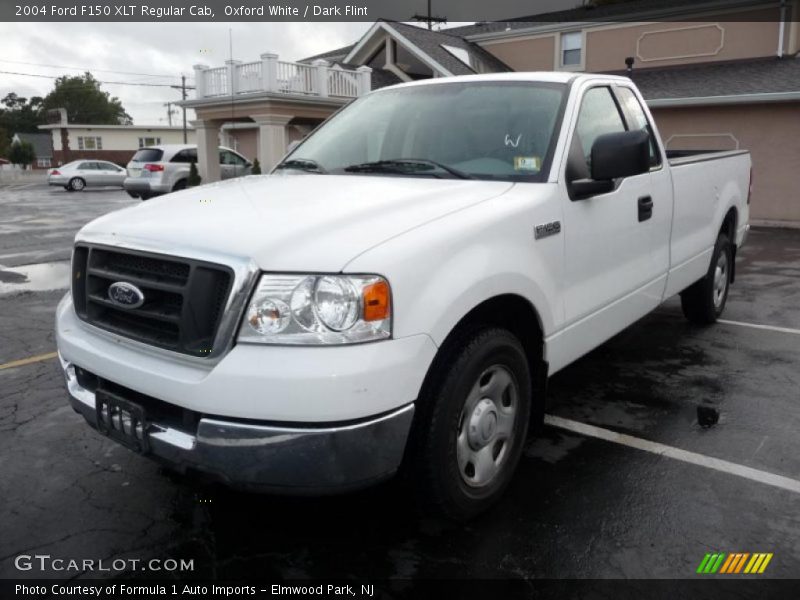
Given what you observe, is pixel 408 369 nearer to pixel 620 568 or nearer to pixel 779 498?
pixel 620 568

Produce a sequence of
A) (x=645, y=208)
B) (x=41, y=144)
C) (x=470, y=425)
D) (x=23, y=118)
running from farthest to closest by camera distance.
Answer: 1. (x=23, y=118)
2. (x=41, y=144)
3. (x=645, y=208)
4. (x=470, y=425)

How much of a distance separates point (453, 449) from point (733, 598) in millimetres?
1147

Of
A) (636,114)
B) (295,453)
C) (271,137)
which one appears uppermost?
(271,137)

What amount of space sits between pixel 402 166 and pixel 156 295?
4.93 ft

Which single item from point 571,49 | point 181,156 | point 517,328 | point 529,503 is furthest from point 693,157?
point 181,156

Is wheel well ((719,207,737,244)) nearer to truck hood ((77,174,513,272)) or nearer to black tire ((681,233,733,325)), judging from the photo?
black tire ((681,233,733,325))

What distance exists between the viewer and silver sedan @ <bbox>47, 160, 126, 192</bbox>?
3394 centimetres

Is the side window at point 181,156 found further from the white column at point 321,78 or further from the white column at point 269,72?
the white column at point 321,78

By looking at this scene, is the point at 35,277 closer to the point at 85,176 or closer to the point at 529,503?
the point at 529,503

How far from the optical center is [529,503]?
3299mm

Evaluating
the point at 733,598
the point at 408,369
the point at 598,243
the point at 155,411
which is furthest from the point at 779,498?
the point at 155,411

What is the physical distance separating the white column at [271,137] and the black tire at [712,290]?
1774cm

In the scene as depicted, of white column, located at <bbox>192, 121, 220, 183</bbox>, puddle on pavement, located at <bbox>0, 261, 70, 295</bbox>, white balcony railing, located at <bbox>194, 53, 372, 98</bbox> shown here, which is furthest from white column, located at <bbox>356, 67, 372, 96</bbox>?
puddle on pavement, located at <bbox>0, 261, 70, 295</bbox>

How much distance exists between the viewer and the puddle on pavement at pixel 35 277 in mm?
8398
